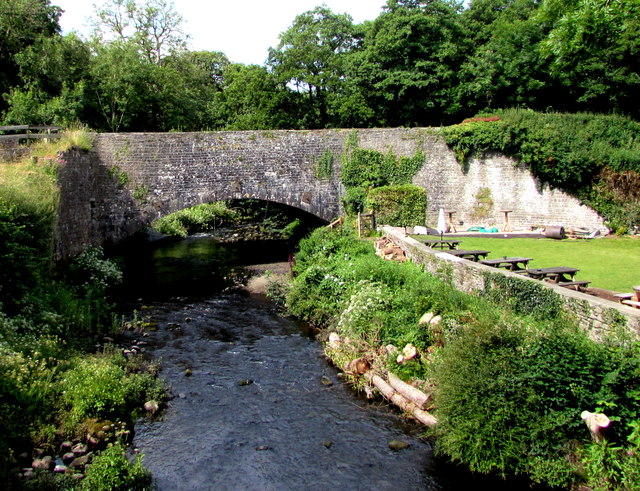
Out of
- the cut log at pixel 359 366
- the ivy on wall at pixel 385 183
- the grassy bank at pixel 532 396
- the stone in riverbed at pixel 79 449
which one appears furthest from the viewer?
the ivy on wall at pixel 385 183

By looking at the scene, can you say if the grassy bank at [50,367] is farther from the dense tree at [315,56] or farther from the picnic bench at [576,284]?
the dense tree at [315,56]

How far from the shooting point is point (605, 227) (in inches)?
783

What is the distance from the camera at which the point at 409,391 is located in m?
9.14

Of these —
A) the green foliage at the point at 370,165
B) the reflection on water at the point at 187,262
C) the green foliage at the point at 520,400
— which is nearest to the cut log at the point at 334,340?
the green foliage at the point at 520,400

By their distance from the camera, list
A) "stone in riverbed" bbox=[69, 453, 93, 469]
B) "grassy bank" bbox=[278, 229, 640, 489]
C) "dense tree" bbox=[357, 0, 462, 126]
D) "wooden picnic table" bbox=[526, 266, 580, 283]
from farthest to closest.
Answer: "dense tree" bbox=[357, 0, 462, 126] → "wooden picnic table" bbox=[526, 266, 580, 283] → "stone in riverbed" bbox=[69, 453, 93, 469] → "grassy bank" bbox=[278, 229, 640, 489]

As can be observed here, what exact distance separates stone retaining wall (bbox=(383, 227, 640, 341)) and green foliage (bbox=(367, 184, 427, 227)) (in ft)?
16.3

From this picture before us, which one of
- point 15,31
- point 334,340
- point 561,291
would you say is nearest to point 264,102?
point 15,31

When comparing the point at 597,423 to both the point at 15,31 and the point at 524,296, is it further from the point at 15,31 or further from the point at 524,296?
the point at 15,31

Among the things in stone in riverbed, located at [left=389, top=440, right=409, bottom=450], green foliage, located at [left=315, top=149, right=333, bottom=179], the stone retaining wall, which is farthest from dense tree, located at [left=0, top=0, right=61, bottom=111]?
stone in riverbed, located at [left=389, top=440, right=409, bottom=450]

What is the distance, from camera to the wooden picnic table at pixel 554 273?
392 inches

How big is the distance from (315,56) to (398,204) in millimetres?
16746

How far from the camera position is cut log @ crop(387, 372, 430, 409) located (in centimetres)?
883

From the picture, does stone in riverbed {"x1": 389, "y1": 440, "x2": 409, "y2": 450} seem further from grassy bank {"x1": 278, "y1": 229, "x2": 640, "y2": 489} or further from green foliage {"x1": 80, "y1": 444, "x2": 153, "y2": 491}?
green foliage {"x1": 80, "y1": 444, "x2": 153, "y2": 491}

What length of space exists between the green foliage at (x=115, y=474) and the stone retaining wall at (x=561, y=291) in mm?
7038
